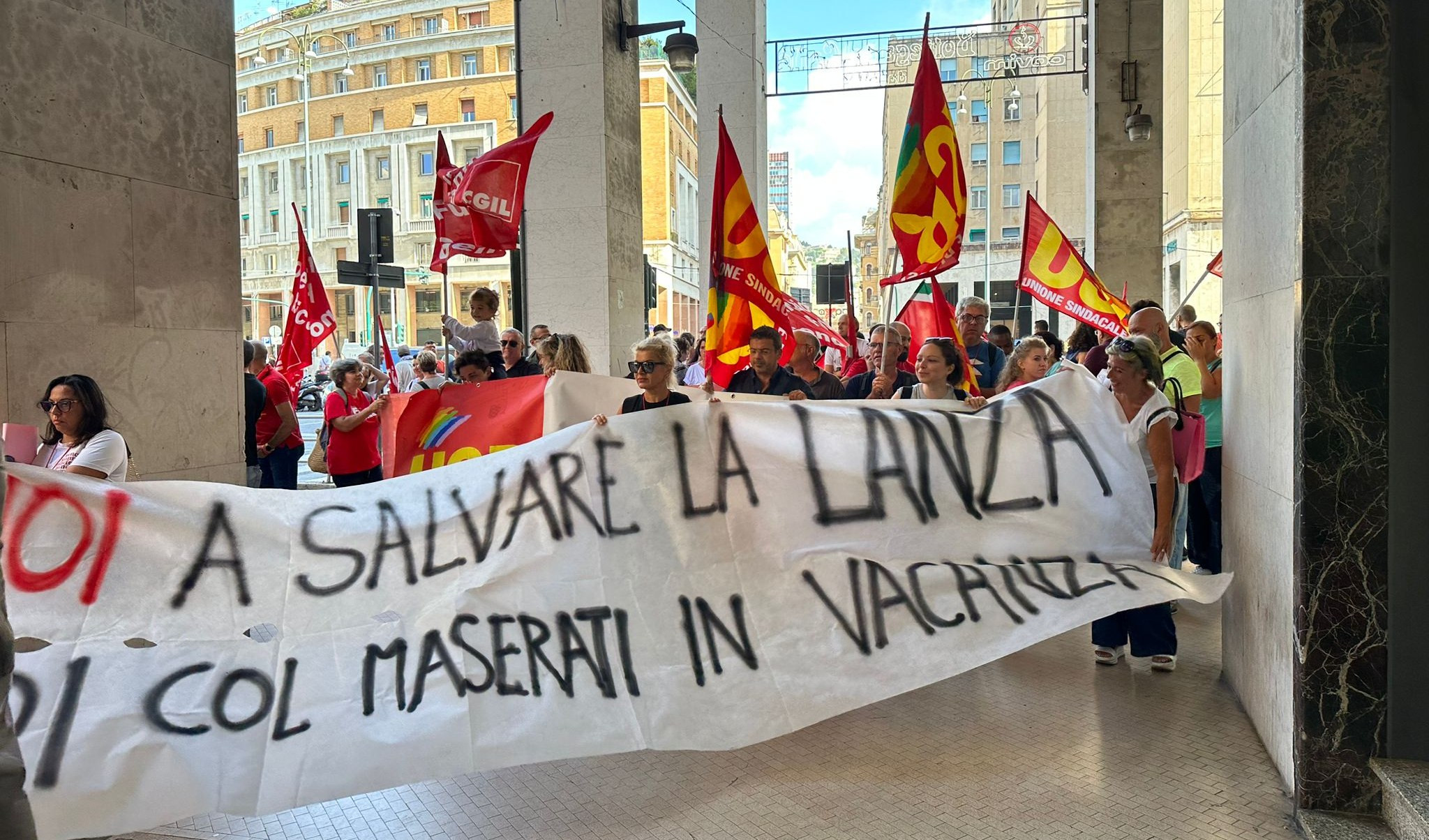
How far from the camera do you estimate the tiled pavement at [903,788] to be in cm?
355

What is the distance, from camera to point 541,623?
3.89 m

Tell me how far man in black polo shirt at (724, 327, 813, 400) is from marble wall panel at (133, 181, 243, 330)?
3024 millimetres

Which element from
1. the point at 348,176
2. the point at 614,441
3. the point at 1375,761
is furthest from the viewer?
the point at 348,176

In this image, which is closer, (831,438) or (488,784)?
(488,784)

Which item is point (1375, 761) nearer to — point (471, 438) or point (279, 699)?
point (279, 699)

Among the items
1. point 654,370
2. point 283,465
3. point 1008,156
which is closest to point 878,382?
point 654,370

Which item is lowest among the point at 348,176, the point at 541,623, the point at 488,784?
the point at 488,784

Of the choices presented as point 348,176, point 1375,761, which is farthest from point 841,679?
point 348,176

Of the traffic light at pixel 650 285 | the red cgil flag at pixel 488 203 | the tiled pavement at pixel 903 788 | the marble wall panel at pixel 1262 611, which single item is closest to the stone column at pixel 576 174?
the red cgil flag at pixel 488 203

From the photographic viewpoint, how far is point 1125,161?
1432cm

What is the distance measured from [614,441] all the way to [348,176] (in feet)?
193

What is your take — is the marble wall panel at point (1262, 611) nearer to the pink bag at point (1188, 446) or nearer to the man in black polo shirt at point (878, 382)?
the pink bag at point (1188, 446)

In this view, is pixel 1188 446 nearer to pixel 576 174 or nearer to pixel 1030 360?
pixel 1030 360

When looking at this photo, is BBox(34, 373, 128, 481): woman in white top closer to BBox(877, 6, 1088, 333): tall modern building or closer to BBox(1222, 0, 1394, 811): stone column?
BBox(1222, 0, 1394, 811): stone column
